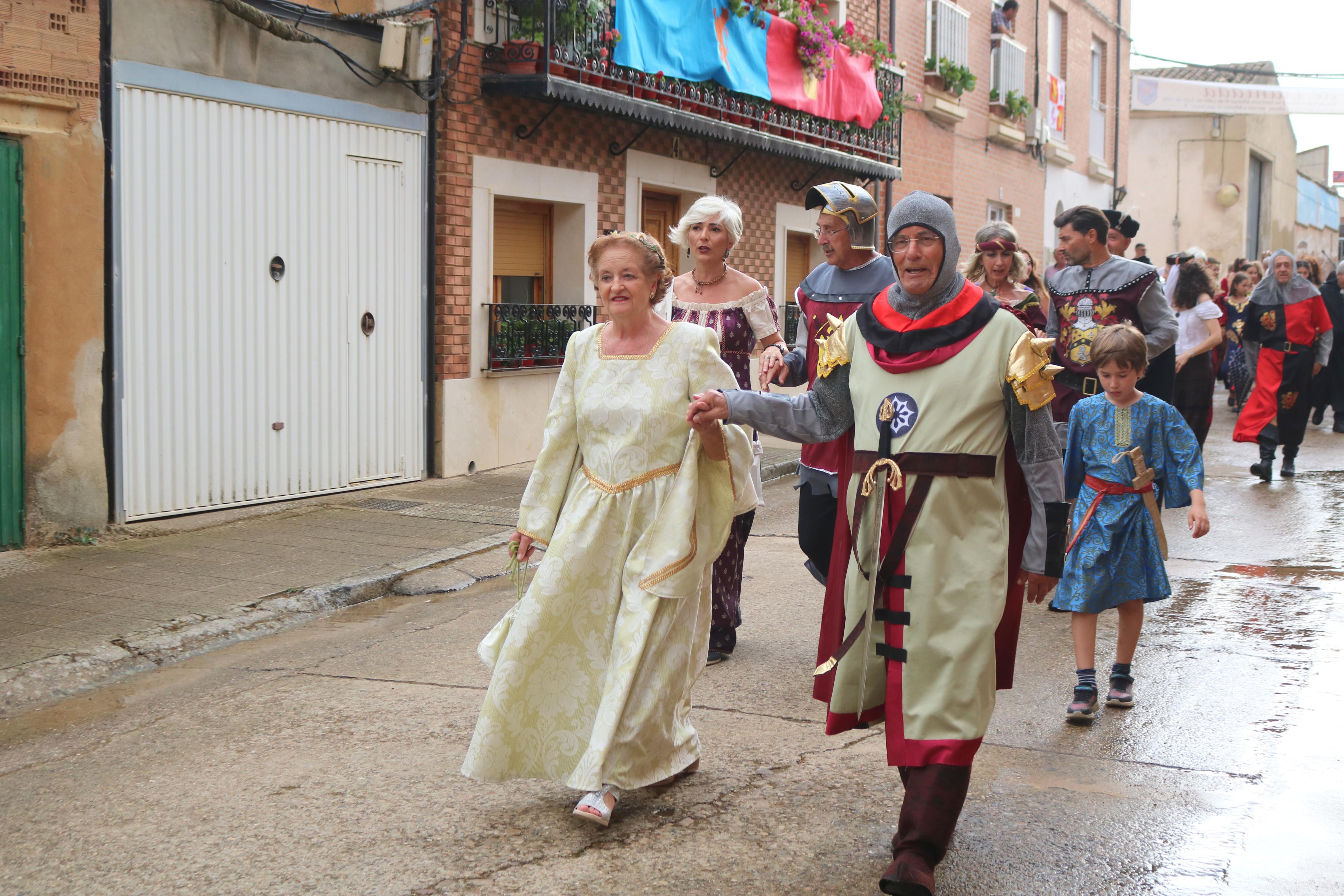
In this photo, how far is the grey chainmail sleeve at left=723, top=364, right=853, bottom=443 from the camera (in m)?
3.76

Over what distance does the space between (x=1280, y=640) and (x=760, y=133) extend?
9.39 meters

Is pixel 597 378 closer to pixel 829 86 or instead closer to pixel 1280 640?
pixel 1280 640

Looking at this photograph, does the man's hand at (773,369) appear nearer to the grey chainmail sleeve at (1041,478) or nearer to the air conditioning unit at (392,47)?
the grey chainmail sleeve at (1041,478)

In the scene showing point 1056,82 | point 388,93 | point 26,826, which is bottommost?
point 26,826

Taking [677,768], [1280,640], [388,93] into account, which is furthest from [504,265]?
[677,768]

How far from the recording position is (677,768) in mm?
4086

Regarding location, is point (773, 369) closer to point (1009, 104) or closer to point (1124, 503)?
point (1124, 503)

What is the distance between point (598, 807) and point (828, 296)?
266 centimetres

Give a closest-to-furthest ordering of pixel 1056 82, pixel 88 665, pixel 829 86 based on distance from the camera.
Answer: pixel 88 665
pixel 829 86
pixel 1056 82

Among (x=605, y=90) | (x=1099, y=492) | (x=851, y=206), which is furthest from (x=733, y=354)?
(x=605, y=90)

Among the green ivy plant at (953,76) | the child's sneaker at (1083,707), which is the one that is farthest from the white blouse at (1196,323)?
the green ivy plant at (953,76)

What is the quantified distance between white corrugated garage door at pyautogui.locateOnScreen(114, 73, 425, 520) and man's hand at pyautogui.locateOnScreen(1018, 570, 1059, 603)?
6.27m

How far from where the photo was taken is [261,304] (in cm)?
929

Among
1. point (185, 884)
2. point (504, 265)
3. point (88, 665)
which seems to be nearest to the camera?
point (185, 884)
